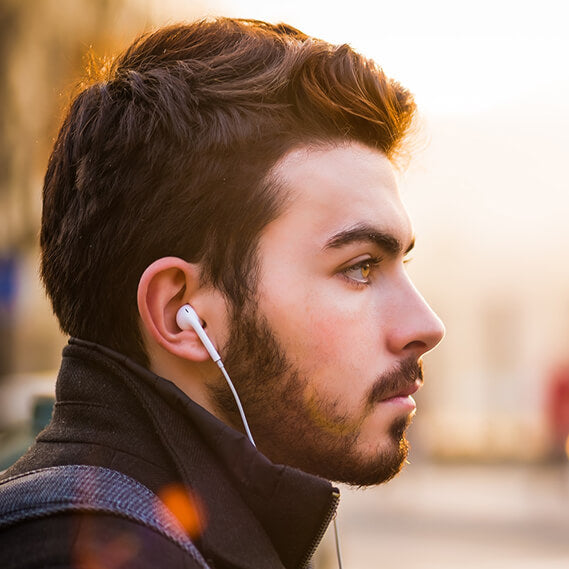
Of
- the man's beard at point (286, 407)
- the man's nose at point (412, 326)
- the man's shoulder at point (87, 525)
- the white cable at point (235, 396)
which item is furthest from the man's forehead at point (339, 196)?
the man's shoulder at point (87, 525)

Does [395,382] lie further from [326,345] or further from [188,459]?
[188,459]

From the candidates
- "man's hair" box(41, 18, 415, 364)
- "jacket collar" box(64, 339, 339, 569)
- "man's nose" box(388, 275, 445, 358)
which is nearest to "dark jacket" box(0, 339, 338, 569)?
"jacket collar" box(64, 339, 339, 569)

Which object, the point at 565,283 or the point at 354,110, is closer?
the point at 354,110

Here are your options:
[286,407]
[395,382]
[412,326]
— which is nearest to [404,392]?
[395,382]

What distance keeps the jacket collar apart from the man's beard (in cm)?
23

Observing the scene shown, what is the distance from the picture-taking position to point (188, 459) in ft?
6.41

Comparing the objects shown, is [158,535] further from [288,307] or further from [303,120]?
[303,120]

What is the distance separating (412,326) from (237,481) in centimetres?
59

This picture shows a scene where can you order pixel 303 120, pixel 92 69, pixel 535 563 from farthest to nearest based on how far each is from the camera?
pixel 535 563 < pixel 92 69 < pixel 303 120

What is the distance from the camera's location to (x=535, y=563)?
10.9 metres

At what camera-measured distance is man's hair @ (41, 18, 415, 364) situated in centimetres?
228

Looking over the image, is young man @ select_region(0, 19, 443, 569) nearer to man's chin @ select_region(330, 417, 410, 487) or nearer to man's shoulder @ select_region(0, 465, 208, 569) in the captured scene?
man's chin @ select_region(330, 417, 410, 487)

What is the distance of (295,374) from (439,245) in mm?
34828

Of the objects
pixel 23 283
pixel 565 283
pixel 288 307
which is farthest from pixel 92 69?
pixel 565 283
